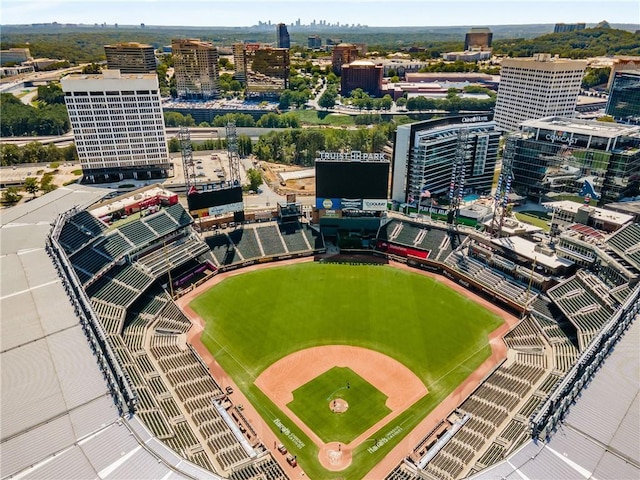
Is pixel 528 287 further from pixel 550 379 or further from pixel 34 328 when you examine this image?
pixel 34 328

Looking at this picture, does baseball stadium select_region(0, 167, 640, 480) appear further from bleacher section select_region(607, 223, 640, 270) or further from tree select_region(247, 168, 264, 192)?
tree select_region(247, 168, 264, 192)


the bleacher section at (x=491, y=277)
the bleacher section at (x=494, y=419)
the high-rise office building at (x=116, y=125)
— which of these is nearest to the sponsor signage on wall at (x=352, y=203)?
the bleacher section at (x=491, y=277)

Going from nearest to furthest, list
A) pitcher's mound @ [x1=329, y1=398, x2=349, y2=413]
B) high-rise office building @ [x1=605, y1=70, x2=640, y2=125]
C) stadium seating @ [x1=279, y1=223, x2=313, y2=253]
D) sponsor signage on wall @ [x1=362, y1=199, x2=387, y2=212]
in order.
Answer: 1. pitcher's mound @ [x1=329, y1=398, x2=349, y2=413]
2. sponsor signage on wall @ [x1=362, y1=199, x2=387, y2=212]
3. stadium seating @ [x1=279, y1=223, x2=313, y2=253]
4. high-rise office building @ [x1=605, y1=70, x2=640, y2=125]

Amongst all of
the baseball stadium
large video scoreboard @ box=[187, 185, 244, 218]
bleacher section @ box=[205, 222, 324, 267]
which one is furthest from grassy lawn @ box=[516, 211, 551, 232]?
large video scoreboard @ box=[187, 185, 244, 218]

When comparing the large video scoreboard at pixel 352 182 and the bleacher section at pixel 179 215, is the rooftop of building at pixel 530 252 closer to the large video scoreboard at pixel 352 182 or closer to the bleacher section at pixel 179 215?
the large video scoreboard at pixel 352 182

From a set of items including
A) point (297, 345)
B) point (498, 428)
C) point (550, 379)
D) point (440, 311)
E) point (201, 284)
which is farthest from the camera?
point (201, 284)

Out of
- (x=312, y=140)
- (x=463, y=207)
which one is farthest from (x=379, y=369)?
(x=312, y=140)

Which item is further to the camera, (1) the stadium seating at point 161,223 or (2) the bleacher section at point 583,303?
(1) the stadium seating at point 161,223

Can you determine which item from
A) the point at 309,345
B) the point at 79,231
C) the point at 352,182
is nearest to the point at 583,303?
the point at 309,345
